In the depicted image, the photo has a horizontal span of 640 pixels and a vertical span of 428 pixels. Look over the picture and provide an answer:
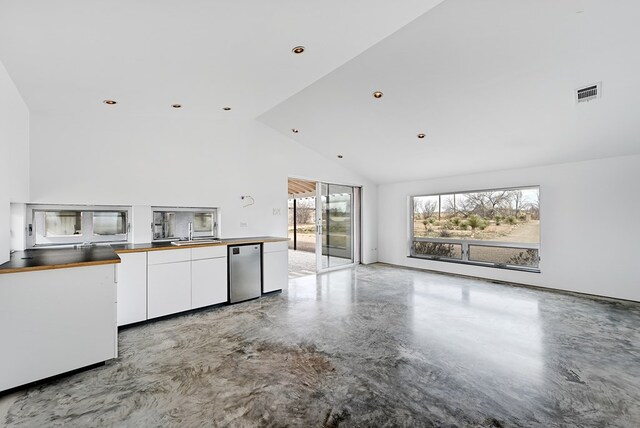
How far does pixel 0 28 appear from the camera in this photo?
5.70 ft

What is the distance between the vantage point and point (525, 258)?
5051 mm

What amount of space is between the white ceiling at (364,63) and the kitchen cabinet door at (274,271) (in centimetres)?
223

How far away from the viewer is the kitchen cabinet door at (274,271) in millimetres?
4469

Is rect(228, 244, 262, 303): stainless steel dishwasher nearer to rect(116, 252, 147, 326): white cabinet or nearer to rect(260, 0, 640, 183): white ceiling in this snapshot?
rect(116, 252, 147, 326): white cabinet

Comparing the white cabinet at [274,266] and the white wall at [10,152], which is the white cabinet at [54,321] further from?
the white cabinet at [274,266]

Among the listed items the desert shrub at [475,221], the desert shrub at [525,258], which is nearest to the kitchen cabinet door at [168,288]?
the desert shrub at [475,221]

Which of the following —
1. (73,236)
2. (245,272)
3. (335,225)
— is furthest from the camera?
(335,225)

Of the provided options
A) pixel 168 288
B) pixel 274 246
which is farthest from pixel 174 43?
pixel 274 246

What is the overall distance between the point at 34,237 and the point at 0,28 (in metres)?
2.36

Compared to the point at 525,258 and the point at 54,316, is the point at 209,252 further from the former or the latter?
the point at 525,258

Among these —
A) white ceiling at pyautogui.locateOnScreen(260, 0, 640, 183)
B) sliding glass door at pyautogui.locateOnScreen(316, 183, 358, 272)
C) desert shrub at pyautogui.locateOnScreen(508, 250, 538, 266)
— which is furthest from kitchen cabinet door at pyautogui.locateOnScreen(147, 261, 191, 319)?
desert shrub at pyautogui.locateOnScreen(508, 250, 538, 266)

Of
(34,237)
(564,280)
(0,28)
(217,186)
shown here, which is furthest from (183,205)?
(564,280)

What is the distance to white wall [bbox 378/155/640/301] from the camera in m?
4.03

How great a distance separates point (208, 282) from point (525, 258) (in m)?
5.30
